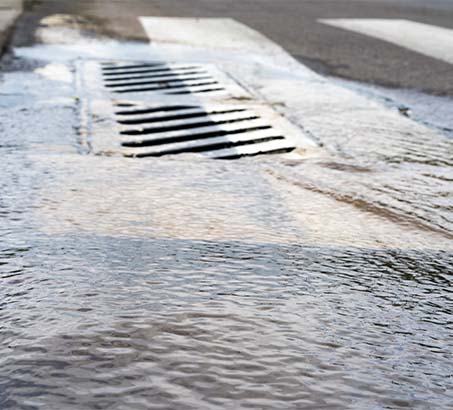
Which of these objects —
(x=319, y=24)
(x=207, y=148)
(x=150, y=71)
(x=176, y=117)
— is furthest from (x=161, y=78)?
(x=319, y=24)

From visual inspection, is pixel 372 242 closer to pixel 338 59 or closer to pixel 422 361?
pixel 422 361

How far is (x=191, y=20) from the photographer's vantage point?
33.3 ft

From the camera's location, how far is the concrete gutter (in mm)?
7864

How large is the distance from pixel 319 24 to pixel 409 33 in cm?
112

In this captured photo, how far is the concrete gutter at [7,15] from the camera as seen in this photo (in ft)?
25.8

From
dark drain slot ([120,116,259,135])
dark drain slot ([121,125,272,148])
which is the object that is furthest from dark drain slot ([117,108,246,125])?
dark drain slot ([121,125,272,148])

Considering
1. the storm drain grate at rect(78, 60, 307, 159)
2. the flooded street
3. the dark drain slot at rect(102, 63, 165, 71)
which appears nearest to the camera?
the flooded street

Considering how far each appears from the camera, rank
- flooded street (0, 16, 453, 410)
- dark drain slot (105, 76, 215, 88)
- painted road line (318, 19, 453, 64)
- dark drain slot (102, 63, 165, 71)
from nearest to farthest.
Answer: flooded street (0, 16, 453, 410) → dark drain slot (105, 76, 215, 88) → dark drain slot (102, 63, 165, 71) → painted road line (318, 19, 453, 64)

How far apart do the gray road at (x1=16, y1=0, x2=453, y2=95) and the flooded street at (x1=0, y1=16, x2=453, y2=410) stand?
293cm

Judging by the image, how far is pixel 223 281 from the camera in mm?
2230

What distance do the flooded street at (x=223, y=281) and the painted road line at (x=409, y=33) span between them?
436 cm

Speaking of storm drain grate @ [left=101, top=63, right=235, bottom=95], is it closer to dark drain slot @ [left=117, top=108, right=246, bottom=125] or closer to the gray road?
dark drain slot @ [left=117, top=108, right=246, bottom=125]

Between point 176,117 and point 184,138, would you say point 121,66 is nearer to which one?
point 176,117

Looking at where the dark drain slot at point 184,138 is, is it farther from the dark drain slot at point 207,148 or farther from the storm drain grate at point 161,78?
the storm drain grate at point 161,78
